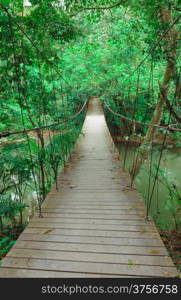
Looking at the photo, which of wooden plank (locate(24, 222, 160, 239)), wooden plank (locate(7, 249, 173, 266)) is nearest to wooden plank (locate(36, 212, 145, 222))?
wooden plank (locate(24, 222, 160, 239))

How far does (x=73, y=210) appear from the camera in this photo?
1.82 meters

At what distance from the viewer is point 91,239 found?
4.60ft

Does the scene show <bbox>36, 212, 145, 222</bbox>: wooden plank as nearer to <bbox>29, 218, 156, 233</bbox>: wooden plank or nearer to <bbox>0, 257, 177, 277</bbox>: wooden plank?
<bbox>29, 218, 156, 233</bbox>: wooden plank

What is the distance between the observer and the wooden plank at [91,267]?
3.61 feet

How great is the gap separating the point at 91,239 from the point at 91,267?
26cm

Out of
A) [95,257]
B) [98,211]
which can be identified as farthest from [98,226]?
[95,257]

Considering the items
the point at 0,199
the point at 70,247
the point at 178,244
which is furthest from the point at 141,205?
the point at 0,199

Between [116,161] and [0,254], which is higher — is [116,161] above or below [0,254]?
above

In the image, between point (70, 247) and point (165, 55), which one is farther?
point (165, 55)

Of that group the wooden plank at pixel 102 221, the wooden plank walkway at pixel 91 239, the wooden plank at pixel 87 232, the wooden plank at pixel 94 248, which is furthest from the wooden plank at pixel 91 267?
the wooden plank at pixel 102 221

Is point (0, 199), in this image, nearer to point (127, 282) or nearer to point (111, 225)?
point (111, 225)

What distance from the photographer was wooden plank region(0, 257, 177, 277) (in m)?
1.10

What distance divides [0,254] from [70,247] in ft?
4.59

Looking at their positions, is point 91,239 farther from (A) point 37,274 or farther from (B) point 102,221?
(A) point 37,274
